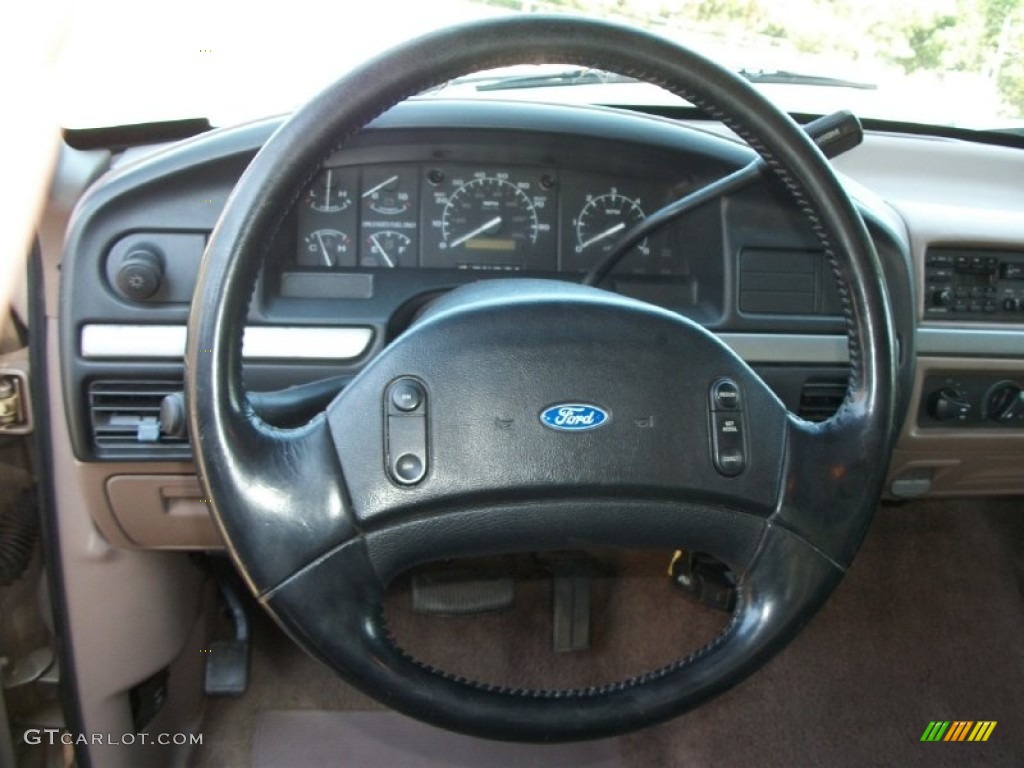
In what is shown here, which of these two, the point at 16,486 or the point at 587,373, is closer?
the point at 587,373

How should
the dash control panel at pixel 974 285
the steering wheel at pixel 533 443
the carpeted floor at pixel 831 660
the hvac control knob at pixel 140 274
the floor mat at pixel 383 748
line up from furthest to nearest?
the carpeted floor at pixel 831 660
the floor mat at pixel 383 748
the dash control panel at pixel 974 285
the hvac control knob at pixel 140 274
the steering wheel at pixel 533 443

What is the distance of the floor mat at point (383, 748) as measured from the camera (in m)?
1.89

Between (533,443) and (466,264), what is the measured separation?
58 centimetres

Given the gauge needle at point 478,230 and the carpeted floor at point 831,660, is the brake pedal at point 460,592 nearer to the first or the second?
the carpeted floor at point 831,660

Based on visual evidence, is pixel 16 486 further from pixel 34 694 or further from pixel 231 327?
pixel 231 327

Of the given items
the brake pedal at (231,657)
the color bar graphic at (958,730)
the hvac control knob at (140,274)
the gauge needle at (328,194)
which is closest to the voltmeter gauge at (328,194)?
the gauge needle at (328,194)

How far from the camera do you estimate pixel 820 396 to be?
57.6 inches

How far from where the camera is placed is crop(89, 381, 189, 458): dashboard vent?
1312 millimetres

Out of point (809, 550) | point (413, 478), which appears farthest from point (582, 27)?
point (809, 550)

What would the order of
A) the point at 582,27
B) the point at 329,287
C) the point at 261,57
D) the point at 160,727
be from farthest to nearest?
the point at 160,727
the point at 261,57
the point at 329,287
the point at 582,27

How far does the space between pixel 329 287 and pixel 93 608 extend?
0.64 metres

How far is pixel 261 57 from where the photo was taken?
152cm

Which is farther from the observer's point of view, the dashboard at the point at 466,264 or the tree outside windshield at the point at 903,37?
the tree outside windshield at the point at 903,37

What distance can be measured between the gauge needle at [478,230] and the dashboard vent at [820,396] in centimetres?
52
